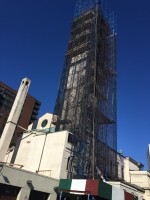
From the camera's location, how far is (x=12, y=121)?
44.6 metres

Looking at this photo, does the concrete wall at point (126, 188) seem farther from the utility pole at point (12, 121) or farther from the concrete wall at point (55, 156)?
the utility pole at point (12, 121)

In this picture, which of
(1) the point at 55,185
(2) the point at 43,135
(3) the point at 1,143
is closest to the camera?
(1) the point at 55,185

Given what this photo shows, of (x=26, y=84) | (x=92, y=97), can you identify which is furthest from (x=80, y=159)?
(x=26, y=84)

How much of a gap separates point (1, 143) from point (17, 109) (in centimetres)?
758

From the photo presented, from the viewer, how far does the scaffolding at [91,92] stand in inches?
1521

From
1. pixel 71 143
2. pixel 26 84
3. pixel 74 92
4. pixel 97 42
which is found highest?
pixel 97 42

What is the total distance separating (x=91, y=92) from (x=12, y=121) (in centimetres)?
1627

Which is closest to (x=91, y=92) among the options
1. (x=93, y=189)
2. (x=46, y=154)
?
(x=46, y=154)

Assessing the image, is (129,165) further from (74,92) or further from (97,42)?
(97,42)

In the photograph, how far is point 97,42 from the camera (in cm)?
4934

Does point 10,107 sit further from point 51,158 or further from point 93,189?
point 93,189

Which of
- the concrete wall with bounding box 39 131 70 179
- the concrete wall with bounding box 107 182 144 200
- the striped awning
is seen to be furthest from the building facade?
the striped awning

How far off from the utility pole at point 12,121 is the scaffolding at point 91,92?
826cm

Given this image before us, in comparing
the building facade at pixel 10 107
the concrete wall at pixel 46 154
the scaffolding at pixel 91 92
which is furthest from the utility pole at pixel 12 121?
the building facade at pixel 10 107
